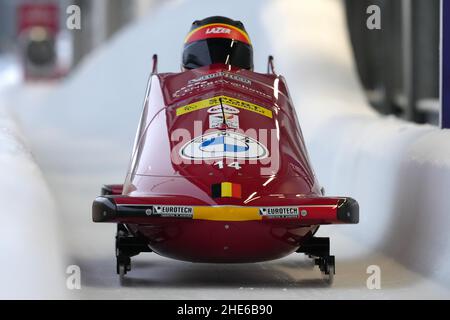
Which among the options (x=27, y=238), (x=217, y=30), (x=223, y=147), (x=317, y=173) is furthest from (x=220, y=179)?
(x=317, y=173)

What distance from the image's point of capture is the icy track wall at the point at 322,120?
5.06 metres

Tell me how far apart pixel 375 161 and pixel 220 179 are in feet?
6.42

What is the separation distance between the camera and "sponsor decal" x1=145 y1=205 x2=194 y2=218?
13.4 ft

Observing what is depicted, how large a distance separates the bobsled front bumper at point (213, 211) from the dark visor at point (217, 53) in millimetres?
1200

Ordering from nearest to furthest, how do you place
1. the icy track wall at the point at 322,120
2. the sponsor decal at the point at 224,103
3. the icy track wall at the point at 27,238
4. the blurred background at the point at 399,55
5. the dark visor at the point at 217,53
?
the icy track wall at the point at 27,238
the sponsor decal at the point at 224,103
the icy track wall at the point at 322,120
the dark visor at the point at 217,53
the blurred background at the point at 399,55

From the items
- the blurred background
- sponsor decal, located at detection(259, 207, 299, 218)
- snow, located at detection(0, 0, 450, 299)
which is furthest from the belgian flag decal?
the blurred background

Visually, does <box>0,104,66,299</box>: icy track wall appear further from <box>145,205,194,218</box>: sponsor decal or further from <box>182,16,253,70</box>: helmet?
<box>182,16,253,70</box>: helmet

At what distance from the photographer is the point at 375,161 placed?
19.8 feet

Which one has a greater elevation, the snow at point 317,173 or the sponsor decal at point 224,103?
the sponsor decal at point 224,103

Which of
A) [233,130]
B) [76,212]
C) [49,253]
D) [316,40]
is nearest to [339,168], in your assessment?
[76,212]

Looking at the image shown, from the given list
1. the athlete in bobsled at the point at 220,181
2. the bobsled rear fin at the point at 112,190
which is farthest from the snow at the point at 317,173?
the bobsled rear fin at the point at 112,190

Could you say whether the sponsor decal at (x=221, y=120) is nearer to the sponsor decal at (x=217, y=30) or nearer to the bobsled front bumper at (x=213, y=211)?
the bobsled front bumper at (x=213, y=211)

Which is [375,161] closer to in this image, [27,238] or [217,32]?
[217,32]

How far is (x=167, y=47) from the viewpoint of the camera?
13266 mm
